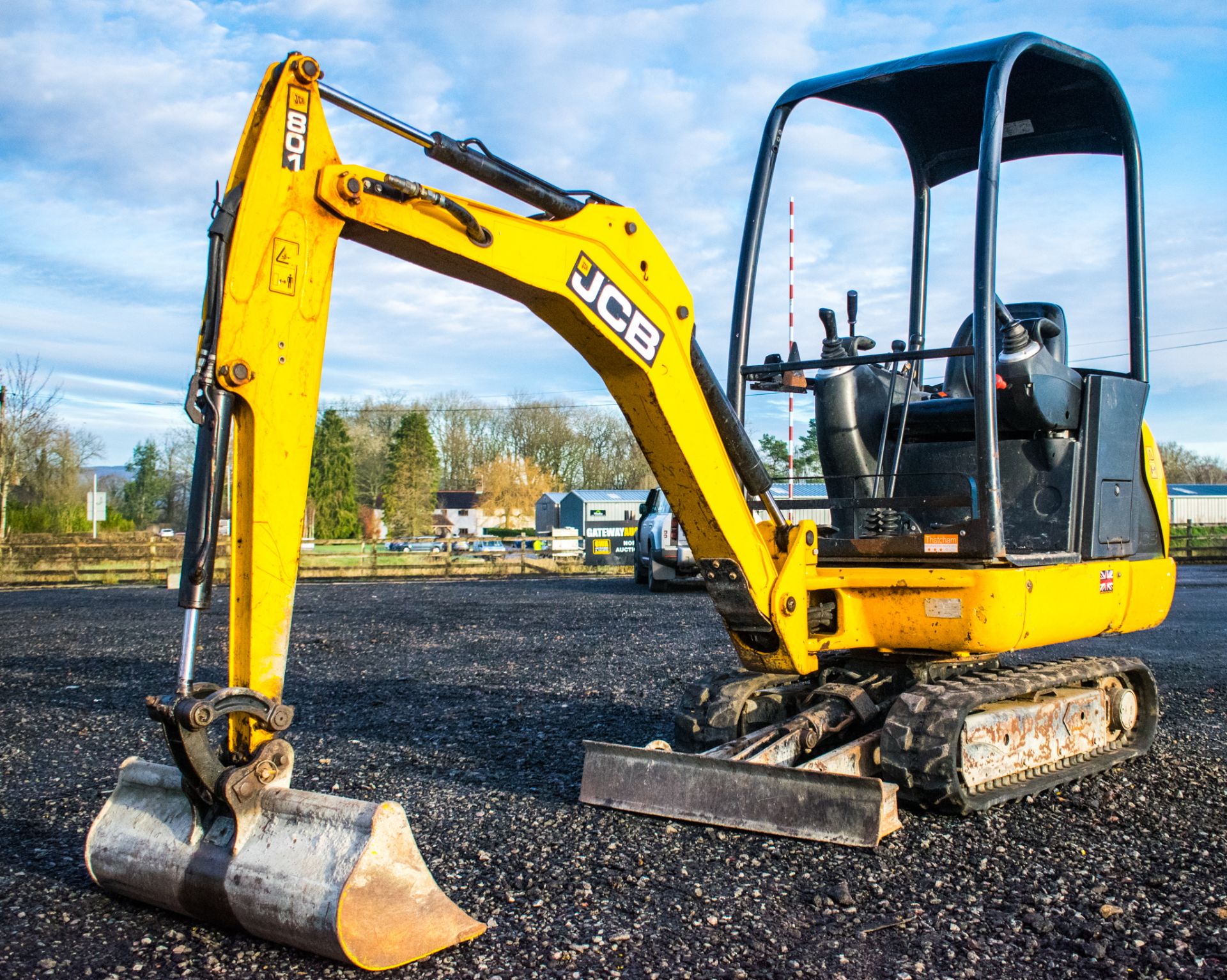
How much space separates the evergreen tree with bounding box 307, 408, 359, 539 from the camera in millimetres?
55406

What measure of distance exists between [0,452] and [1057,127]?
1201 inches

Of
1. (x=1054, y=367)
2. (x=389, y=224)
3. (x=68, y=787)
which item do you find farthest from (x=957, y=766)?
(x=68, y=787)

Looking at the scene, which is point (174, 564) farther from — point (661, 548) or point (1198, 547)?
point (1198, 547)

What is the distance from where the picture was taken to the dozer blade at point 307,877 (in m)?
3.03

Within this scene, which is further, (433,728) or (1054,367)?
(433,728)

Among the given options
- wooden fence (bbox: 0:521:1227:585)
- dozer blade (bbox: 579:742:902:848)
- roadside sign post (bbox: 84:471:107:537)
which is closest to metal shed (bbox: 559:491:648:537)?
wooden fence (bbox: 0:521:1227:585)

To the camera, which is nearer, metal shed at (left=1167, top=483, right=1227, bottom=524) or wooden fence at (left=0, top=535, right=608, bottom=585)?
wooden fence at (left=0, top=535, right=608, bottom=585)

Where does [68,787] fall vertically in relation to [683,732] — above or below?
below

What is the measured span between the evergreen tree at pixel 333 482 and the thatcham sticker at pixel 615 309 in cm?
5154

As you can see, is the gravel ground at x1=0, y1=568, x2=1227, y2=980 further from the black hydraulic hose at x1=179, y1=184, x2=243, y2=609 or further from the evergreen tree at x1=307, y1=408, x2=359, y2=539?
the evergreen tree at x1=307, y1=408, x2=359, y2=539

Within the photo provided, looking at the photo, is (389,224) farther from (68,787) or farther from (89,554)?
(89,554)

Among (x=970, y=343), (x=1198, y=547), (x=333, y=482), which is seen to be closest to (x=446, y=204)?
(x=970, y=343)

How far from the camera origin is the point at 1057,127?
19.8ft

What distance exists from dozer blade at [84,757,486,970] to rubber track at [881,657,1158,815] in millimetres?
2122
